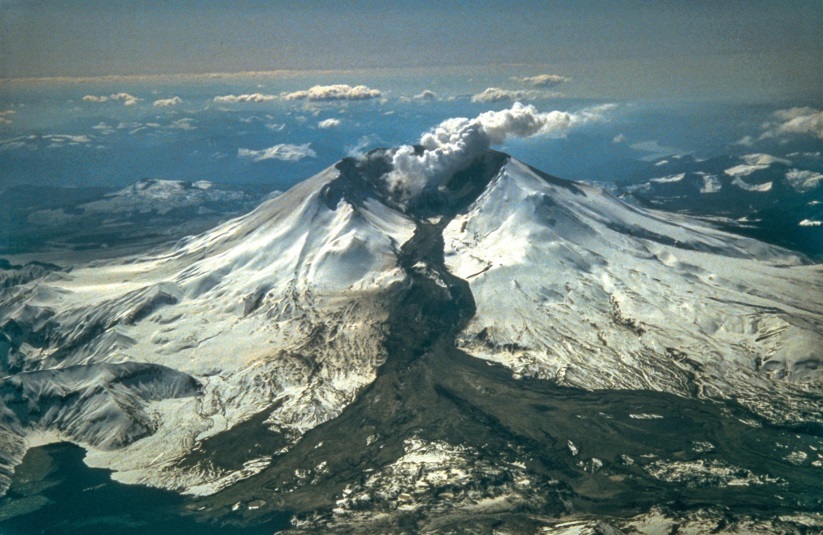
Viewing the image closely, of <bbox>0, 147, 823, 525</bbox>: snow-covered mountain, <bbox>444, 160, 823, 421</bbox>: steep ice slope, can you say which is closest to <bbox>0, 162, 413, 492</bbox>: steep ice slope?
<bbox>0, 147, 823, 525</bbox>: snow-covered mountain

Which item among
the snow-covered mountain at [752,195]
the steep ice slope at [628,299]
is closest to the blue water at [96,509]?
the steep ice slope at [628,299]

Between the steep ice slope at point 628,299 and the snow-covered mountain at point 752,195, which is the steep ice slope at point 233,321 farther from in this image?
the snow-covered mountain at point 752,195

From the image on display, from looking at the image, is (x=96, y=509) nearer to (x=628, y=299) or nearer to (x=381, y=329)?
(x=381, y=329)

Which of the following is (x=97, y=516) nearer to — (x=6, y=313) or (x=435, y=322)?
(x=435, y=322)

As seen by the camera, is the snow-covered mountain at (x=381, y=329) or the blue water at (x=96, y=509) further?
the snow-covered mountain at (x=381, y=329)

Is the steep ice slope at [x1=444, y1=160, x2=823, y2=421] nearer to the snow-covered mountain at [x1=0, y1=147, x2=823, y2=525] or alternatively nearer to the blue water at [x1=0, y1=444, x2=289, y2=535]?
the snow-covered mountain at [x1=0, y1=147, x2=823, y2=525]

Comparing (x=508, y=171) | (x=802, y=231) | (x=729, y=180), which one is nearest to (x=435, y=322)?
(x=508, y=171)
